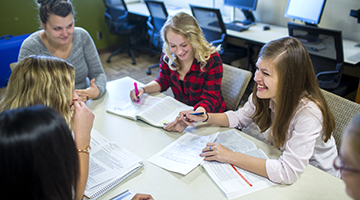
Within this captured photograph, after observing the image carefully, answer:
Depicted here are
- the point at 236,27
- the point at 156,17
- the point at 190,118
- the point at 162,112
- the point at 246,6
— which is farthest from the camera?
the point at 156,17

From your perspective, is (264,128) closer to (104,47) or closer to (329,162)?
(329,162)

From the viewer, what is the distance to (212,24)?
113 inches

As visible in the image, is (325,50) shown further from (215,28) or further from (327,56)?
(215,28)

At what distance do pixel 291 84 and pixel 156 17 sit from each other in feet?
8.71

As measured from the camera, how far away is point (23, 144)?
54 cm

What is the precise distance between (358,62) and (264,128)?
141 cm

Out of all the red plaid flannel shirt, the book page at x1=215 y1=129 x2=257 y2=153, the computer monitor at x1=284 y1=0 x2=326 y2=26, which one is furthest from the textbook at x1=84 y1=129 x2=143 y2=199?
the computer monitor at x1=284 y1=0 x2=326 y2=26

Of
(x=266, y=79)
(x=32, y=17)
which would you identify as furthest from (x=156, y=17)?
(x=266, y=79)

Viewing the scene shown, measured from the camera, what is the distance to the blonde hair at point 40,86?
850 mm

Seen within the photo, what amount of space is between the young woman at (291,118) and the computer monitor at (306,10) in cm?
187

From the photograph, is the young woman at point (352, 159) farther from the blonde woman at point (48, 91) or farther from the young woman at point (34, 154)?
the blonde woman at point (48, 91)

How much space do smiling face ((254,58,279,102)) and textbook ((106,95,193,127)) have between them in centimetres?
44

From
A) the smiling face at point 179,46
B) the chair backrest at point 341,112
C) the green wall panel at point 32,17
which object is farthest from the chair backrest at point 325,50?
the green wall panel at point 32,17

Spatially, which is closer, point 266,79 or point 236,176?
point 236,176
